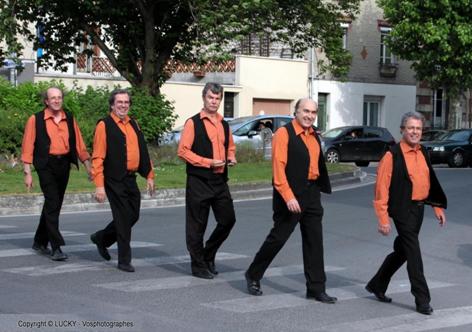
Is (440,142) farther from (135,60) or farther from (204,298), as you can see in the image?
(204,298)

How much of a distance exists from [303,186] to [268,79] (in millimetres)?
30783

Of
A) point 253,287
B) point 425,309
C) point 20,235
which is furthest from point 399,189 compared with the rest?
point 20,235

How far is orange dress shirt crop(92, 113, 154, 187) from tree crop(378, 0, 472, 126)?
27.1 meters

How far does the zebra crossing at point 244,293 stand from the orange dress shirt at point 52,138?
1.13 m

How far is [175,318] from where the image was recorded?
714 centimetres

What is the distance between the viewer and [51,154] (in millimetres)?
9484

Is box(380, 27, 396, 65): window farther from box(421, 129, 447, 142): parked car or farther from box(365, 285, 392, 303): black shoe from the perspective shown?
box(365, 285, 392, 303): black shoe

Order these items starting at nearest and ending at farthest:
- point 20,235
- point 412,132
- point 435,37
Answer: point 412,132 → point 20,235 → point 435,37

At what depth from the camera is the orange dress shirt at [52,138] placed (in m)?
9.51

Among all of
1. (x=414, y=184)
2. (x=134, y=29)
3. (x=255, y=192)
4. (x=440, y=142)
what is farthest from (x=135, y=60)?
(x=414, y=184)

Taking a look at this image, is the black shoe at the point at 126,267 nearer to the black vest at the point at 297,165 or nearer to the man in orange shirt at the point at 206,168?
the man in orange shirt at the point at 206,168

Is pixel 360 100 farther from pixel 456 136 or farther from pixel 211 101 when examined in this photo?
pixel 211 101

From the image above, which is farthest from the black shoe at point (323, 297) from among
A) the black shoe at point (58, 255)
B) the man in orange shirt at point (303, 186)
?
the black shoe at point (58, 255)

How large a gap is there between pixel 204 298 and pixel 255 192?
1063 cm
